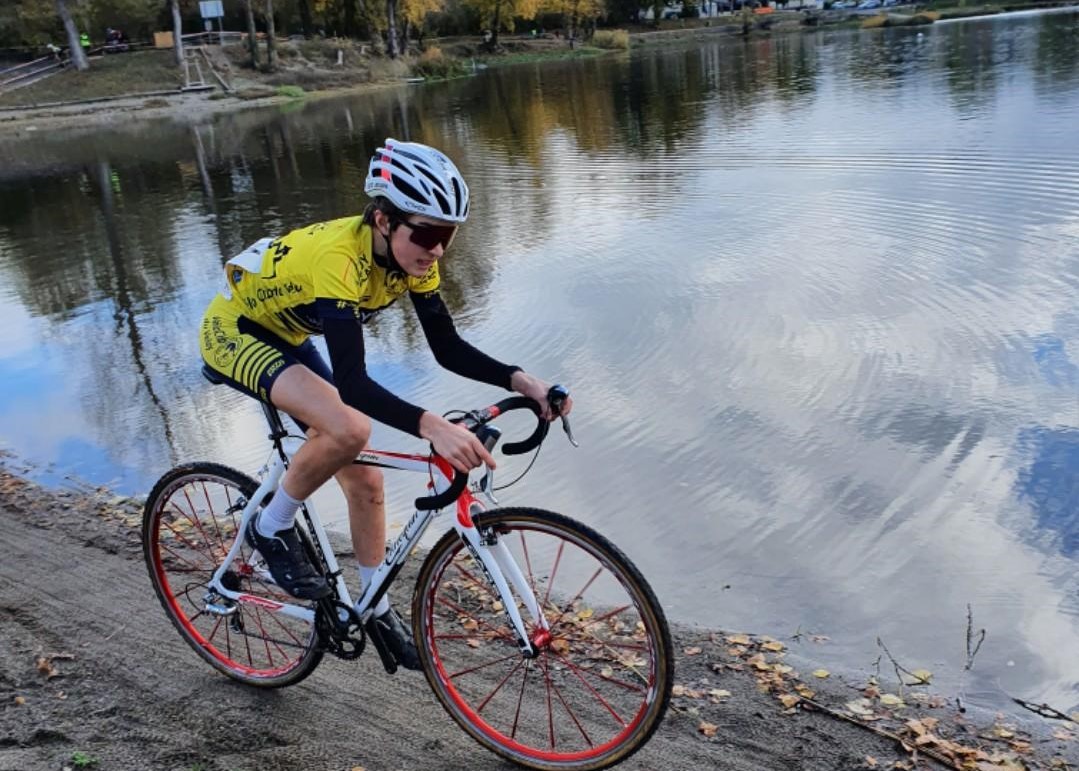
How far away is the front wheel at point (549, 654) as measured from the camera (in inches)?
131

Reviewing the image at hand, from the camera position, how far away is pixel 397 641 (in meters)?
3.94

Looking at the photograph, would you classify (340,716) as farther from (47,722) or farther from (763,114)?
(763,114)

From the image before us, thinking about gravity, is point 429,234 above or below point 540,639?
above

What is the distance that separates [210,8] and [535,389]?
7360cm

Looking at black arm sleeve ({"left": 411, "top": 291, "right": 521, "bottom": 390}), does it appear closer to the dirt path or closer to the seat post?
the seat post

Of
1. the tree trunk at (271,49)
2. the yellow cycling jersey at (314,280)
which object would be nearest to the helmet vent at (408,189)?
the yellow cycling jersey at (314,280)

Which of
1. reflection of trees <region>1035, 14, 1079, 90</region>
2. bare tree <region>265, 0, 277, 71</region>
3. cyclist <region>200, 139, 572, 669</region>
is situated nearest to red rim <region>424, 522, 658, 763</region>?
cyclist <region>200, 139, 572, 669</region>

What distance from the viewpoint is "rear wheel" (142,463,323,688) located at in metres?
4.27

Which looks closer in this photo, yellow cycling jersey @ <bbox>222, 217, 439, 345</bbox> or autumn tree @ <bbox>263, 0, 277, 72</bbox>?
yellow cycling jersey @ <bbox>222, 217, 439, 345</bbox>

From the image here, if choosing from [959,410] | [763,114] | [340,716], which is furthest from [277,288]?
[763,114]

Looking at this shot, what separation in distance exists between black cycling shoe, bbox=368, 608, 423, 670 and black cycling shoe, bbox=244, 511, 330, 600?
27 centimetres

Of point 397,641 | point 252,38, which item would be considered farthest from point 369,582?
point 252,38

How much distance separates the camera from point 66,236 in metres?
19.5

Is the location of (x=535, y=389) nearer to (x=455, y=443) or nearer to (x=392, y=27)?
(x=455, y=443)
